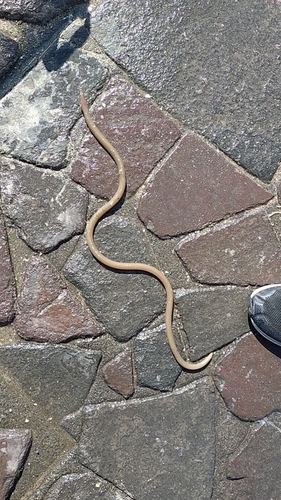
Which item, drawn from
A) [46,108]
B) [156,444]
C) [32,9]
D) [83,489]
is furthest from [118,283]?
[32,9]

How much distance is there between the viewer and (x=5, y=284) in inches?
122

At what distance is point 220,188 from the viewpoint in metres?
3.26

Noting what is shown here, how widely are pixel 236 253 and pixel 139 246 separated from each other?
1.87 feet

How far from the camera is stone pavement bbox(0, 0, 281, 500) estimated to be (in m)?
3.13

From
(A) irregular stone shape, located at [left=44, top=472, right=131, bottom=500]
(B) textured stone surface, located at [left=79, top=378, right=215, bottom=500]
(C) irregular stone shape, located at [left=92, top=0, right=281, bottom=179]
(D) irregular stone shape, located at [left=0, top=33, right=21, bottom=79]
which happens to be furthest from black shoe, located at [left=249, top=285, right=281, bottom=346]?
(D) irregular stone shape, located at [left=0, top=33, right=21, bottom=79]

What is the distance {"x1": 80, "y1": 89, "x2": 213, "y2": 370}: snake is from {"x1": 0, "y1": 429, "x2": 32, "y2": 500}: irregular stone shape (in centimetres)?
97

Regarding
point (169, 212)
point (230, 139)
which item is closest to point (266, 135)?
point (230, 139)

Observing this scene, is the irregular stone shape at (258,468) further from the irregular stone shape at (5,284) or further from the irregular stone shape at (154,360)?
the irregular stone shape at (5,284)

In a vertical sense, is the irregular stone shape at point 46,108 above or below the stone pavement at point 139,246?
above

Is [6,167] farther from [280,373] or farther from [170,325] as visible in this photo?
[280,373]

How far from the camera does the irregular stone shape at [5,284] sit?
3.09 meters

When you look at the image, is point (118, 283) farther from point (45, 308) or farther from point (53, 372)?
point (53, 372)

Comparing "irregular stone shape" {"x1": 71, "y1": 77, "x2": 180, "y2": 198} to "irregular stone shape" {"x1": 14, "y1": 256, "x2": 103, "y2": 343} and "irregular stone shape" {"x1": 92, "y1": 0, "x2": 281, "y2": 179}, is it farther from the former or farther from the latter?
"irregular stone shape" {"x1": 14, "y1": 256, "x2": 103, "y2": 343}

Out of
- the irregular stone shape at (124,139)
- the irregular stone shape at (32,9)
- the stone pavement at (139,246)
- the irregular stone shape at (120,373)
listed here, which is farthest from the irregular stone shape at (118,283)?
the irregular stone shape at (32,9)
